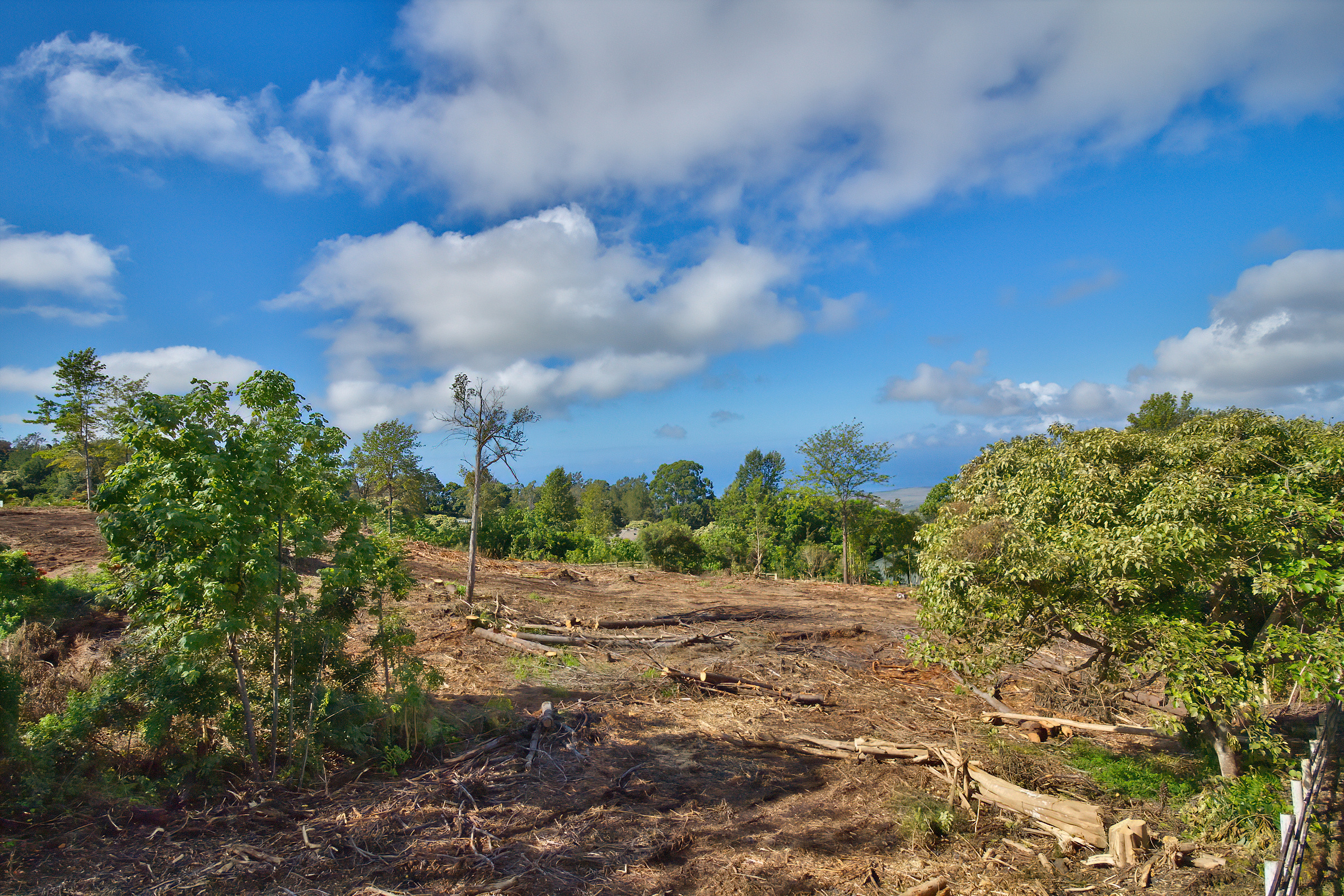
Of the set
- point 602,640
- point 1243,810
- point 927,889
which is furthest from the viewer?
point 602,640

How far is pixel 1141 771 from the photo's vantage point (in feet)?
25.3

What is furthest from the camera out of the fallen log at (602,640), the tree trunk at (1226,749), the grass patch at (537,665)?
the fallen log at (602,640)

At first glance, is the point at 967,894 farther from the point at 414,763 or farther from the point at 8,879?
the point at 8,879

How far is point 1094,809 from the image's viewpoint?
587 cm

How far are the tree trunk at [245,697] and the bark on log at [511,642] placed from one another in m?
6.29

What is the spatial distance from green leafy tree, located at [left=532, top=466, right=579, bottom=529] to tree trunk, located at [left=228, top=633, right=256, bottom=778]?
27.2 metres

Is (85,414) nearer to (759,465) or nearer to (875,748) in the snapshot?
(875,748)

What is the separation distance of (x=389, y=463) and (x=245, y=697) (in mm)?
20108

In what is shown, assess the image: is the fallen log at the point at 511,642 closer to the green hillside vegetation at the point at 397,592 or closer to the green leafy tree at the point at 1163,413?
the green hillside vegetation at the point at 397,592

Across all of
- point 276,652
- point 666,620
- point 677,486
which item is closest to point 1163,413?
point 666,620

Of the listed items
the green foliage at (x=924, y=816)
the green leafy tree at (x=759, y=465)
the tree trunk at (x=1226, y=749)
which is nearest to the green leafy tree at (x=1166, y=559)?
the tree trunk at (x=1226, y=749)

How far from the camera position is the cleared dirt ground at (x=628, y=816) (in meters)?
4.92

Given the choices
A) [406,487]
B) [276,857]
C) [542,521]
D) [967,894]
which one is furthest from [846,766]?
[542,521]

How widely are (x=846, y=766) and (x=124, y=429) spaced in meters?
8.04
